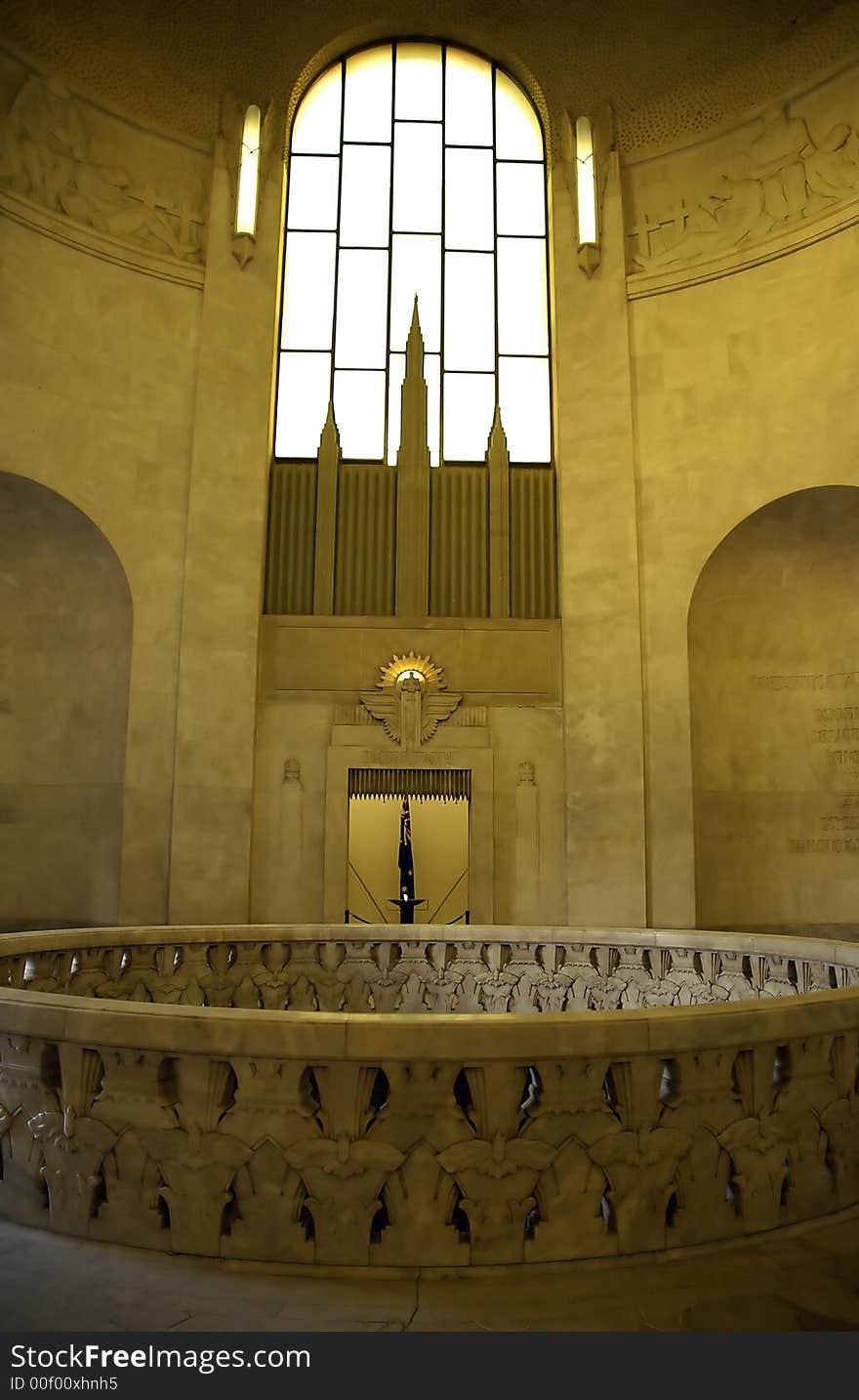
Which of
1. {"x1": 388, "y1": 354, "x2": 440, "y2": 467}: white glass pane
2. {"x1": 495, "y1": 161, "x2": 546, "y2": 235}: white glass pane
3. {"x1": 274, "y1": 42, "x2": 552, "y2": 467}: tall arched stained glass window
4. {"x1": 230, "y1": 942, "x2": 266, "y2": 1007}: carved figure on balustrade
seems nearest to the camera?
{"x1": 230, "y1": 942, "x2": 266, "y2": 1007}: carved figure on balustrade

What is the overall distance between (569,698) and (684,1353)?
11814 millimetres

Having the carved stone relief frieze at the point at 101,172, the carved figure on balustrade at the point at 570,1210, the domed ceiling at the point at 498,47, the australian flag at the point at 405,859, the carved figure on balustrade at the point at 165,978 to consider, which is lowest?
the carved figure on balustrade at the point at 570,1210

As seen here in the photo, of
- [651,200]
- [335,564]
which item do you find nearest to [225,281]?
[335,564]

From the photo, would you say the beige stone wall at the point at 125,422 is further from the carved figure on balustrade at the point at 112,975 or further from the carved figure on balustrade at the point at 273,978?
the carved figure on balustrade at the point at 112,975

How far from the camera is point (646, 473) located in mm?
14609

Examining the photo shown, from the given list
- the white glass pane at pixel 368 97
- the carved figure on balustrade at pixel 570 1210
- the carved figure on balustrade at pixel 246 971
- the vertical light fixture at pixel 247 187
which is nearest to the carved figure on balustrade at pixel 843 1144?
the carved figure on balustrade at pixel 570 1210

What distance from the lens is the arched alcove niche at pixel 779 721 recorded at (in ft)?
45.9

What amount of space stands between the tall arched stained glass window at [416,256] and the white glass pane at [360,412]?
2 centimetres

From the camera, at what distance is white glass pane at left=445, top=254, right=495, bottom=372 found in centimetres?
1581

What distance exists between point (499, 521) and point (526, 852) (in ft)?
16.1

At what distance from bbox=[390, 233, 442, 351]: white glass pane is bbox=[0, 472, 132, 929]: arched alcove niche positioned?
5920mm

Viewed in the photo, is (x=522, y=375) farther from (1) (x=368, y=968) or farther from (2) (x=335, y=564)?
(1) (x=368, y=968)

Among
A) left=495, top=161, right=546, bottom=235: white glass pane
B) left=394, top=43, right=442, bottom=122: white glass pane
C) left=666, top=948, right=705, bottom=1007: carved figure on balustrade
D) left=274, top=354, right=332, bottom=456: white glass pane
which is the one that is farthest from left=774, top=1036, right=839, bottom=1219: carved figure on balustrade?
left=394, top=43, right=442, bottom=122: white glass pane

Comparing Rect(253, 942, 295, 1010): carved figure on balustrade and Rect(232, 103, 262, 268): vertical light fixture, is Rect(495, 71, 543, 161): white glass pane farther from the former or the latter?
Rect(253, 942, 295, 1010): carved figure on balustrade
